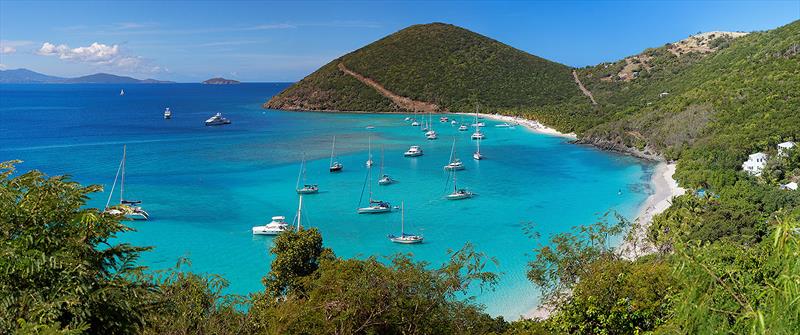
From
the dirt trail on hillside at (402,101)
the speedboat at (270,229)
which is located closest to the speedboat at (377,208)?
the speedboat at (270,229)

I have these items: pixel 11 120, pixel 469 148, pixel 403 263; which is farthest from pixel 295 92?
pixel 403 263

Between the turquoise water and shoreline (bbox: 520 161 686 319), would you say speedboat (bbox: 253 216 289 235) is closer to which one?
the turquoise water

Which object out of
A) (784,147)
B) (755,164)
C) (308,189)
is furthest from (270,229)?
(784,147)

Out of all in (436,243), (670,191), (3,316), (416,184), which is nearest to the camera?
(3,316)

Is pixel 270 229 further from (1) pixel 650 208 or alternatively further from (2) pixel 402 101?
(2) pixel 402 101

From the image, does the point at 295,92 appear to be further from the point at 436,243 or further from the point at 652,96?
the point at 436,243

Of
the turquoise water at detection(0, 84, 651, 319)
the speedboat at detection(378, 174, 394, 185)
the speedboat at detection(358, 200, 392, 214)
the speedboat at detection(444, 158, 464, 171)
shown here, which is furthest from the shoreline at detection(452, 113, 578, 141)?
the speedboat at detection(358, 200, 392, 214)

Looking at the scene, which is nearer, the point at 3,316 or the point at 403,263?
the point at 3,316
